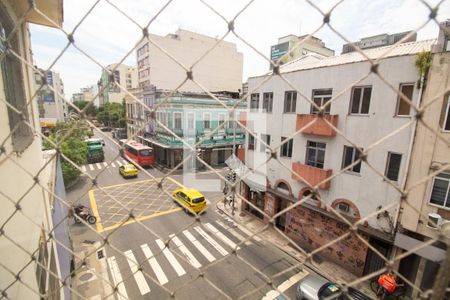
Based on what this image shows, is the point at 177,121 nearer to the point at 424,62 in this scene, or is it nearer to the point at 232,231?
the point at 232,231

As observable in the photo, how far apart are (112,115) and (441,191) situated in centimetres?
3006

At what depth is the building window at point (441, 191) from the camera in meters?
4.65

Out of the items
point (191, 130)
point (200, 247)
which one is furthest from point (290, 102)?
point (191, 130)

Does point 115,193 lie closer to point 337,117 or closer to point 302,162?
point 302,162

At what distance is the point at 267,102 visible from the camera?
27.1 feet

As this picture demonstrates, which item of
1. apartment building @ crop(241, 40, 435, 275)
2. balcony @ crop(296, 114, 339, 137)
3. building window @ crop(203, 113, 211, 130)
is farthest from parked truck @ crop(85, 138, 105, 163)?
balcony @ crop(296, 114, 339, 137)

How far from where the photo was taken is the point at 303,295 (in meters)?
5.54

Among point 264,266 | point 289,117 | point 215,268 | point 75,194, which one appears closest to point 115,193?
point 75,194

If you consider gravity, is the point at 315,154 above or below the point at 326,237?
above

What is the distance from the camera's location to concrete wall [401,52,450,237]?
15.0 ft

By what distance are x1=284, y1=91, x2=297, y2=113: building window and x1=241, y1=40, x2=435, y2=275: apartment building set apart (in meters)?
0.03

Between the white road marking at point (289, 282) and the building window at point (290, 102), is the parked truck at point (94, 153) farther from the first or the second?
the white road marking at point (289, 282)

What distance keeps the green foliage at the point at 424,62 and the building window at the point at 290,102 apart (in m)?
3.11

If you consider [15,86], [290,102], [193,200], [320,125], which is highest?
[290,102]
